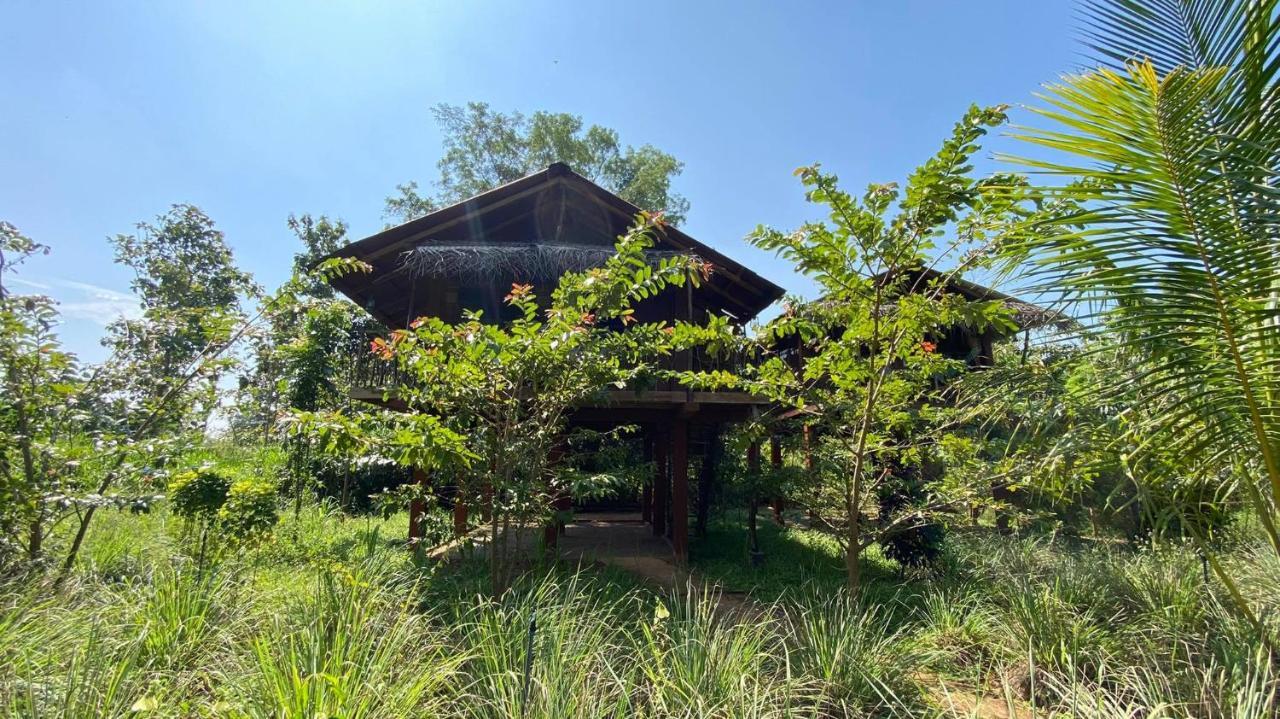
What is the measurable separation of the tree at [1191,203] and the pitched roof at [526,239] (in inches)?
214

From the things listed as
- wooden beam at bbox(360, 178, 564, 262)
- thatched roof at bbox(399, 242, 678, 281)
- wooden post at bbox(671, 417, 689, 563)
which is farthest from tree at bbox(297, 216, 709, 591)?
wooden beam at bbox(360, 178, 564, 262)

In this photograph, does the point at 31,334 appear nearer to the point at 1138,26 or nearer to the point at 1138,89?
the point at 1138,89

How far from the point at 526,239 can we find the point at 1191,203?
29.2 ft

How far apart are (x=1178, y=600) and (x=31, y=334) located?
8.52 metres

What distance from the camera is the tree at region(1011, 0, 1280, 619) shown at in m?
2.03

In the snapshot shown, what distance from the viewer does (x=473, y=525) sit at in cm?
424

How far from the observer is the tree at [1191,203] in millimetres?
2029

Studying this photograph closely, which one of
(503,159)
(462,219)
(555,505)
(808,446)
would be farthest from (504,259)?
(503,159)

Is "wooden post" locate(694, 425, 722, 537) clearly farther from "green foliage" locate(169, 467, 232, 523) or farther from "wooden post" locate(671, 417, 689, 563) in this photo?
"green foliage" locate(169, 467, 232, 523)

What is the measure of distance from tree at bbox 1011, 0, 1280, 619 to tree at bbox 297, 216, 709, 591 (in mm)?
2122

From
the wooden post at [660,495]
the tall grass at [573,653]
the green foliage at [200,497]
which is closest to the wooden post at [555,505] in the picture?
the tall grass at [573,653]

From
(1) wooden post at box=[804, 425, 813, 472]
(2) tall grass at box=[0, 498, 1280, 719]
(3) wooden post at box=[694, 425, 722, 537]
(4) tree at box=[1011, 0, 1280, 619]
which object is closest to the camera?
(4) tree at box=[1011, 0, 1280, 619]

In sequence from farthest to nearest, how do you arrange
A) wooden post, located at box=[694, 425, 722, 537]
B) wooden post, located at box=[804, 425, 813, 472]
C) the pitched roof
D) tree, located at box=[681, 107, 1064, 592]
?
wooden post, located at box=[694, 425, 722, 537] < the pitched roof < wooden post, located at box=[804, 425, 813, 472] < tree, located at box=[681, 107, 1064, 592]

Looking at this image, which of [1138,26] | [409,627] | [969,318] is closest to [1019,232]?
[969,318]
